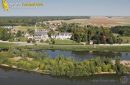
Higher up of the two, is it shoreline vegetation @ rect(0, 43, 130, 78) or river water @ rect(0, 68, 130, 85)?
shoreline vegetation @ rect(0, 43, 130, 78)

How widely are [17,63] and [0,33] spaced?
22337 mm

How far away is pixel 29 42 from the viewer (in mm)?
46344

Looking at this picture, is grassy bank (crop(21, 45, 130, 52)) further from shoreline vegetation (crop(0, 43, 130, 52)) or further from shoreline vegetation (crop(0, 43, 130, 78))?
shoreline vegetation (crop(0, 43, 130, 78))

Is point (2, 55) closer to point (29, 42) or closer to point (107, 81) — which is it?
point (107, 81)

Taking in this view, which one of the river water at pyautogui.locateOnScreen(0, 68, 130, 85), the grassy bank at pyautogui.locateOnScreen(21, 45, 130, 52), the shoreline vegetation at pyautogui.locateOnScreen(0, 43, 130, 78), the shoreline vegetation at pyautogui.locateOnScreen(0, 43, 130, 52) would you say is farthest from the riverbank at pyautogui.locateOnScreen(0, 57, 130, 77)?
the grassy bank at pyautogui.locateOnScreen(21, 45, 130, 52)

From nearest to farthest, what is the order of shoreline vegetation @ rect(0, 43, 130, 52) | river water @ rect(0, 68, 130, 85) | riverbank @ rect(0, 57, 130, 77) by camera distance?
1. river water @ rect(0, 68, 130, 85)
2. riverbank @ rect(0, 57, 130, 77)
3. shoreline vegetation @ rect(0, 43, 130, 52)

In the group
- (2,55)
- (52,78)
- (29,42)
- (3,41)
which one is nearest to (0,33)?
(3,41)

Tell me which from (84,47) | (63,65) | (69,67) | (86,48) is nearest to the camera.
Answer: (69,67)

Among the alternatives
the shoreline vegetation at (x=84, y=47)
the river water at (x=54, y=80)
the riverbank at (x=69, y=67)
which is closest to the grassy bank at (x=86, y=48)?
the shoreline vegetation at (x=84, y=47)

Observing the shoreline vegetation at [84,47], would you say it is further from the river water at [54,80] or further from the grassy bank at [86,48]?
the river water at [54,80]

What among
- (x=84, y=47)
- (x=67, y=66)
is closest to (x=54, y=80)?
(x=67, y=66)

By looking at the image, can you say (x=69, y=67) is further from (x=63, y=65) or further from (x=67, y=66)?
(x=63, y=65)

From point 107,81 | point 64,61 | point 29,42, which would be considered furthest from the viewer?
point 29,42

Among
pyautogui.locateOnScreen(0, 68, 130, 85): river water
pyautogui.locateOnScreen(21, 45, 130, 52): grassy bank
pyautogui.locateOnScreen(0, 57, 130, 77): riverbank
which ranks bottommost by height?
pyautogui.locateOnScreen(21, 45, 130, 52): grassy bank
